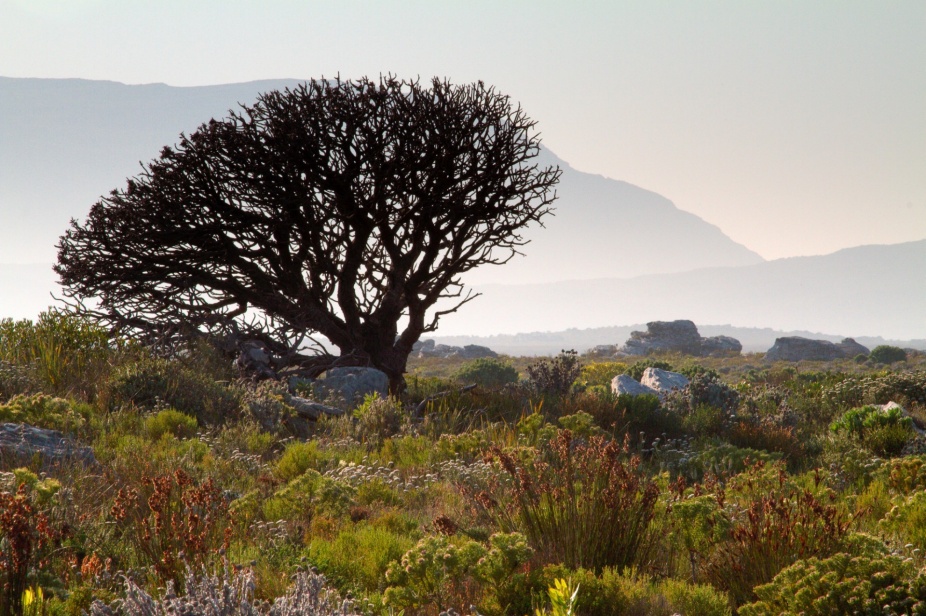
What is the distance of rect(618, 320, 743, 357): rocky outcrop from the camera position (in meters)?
57.6

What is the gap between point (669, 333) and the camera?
62281 millimetres

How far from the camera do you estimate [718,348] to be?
5997 centimetres

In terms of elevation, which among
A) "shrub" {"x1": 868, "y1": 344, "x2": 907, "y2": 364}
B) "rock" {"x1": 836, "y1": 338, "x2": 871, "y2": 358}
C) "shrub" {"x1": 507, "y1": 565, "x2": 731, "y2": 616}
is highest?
"shrub" {"x1": 507, "y1": 565, "x2": 731, "y2": 616}

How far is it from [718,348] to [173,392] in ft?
186

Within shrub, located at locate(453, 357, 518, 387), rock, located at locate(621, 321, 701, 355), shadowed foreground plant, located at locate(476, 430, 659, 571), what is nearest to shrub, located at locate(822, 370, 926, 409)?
shrub, located at locate(453, 357, 518, 387)

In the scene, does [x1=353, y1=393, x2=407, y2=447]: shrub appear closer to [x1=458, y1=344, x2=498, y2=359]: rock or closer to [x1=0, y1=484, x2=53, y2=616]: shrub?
[x1=0, y1=484, x2=53, y2=616]: shrub

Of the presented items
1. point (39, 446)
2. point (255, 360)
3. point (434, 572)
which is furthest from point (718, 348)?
point (434, 572)

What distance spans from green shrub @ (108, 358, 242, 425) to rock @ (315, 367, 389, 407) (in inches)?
94.3

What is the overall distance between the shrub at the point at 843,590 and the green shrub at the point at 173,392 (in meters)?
7.82

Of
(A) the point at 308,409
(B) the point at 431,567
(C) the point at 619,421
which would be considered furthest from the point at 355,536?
(C) the point at 619,421

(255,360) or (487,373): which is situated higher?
(255,360)

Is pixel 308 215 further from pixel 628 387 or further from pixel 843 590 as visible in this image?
pixel 843 590

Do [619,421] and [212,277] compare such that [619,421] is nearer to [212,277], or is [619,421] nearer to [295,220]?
[295,220]

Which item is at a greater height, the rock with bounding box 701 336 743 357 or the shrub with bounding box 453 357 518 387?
the shrub with bounding box 453 357 518 387
